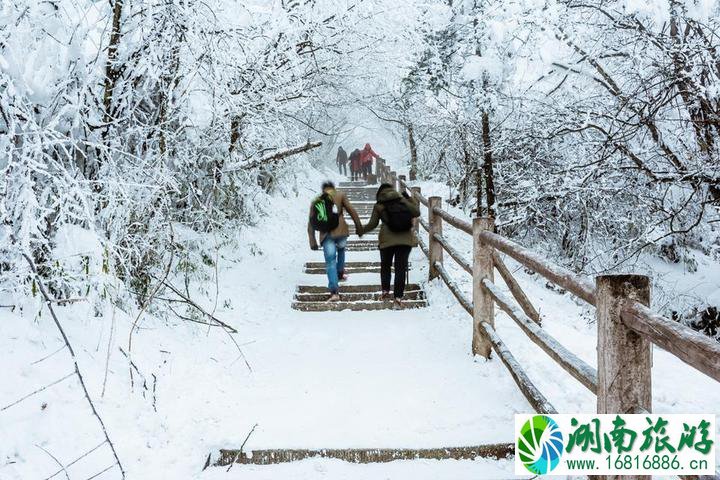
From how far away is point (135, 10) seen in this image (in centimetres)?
445

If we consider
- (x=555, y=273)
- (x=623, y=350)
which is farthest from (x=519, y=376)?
(x=623, y=350)

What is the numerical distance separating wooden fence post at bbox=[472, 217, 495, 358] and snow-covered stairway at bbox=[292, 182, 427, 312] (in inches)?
86.9

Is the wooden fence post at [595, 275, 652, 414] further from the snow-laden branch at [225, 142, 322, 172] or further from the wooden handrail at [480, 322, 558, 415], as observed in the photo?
the snow-laden branch at [225, 142, 322, 172]

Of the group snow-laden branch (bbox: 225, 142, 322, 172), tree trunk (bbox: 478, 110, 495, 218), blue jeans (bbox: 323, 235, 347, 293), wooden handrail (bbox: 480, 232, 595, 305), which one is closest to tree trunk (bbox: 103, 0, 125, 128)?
snow-laden branch (bbox: 225, 142, 322, 172)

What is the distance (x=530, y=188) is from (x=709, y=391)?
240 inches

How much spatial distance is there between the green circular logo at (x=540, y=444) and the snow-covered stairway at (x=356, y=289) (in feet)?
13.4

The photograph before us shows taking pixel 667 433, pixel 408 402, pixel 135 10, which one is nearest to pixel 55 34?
pixel 135 10

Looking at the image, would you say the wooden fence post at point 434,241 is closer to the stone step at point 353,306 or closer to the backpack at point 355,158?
the stone step at point 353,306

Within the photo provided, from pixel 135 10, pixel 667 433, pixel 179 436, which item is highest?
pixel 135 10

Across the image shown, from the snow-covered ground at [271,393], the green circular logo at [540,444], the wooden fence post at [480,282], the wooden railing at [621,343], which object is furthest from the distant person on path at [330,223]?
the green circular logo at [540,444]

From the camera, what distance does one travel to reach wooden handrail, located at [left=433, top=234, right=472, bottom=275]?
5623mm

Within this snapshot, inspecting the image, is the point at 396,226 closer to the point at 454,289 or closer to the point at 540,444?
the point at 454,289

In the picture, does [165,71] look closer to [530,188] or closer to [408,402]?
[408,402]

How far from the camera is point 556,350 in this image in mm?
3191
